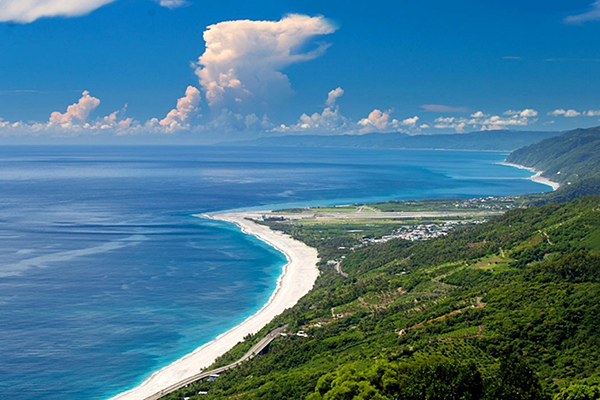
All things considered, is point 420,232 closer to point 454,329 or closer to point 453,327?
point 453,327

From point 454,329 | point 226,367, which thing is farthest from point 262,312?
point 454,329

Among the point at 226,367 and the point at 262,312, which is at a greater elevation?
the point at 262,312

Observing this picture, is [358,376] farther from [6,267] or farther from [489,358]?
[6,267]

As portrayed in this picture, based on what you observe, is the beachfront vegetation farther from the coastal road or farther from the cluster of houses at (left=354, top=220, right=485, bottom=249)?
the cluster of houses at (left=354, top=220, right=485, bottom=249)

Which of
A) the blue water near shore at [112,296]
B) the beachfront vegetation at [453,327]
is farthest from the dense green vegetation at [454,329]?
the blue water near shore at [112,296]

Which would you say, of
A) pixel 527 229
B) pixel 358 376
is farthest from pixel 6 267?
pixel 527 229
